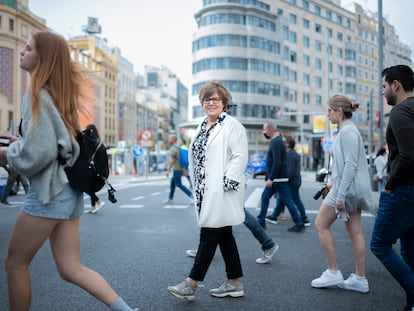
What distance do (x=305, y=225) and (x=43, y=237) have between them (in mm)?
6825

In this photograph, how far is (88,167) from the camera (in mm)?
2705

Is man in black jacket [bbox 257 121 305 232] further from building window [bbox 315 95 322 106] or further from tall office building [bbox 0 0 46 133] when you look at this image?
building window [bbox 315 95 322 106]

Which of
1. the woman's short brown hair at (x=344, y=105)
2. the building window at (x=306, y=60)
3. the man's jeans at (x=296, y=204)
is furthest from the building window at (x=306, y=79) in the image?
the woman's short brown hair at (x=344, y=105)

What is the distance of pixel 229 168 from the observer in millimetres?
3668

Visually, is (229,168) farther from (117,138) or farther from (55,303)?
(117,138)

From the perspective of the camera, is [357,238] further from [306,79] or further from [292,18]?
[292,18]

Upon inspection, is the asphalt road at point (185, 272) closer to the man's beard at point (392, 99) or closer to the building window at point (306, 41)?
the man's beard at point (392, 99)

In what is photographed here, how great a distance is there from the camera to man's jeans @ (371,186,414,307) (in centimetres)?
322

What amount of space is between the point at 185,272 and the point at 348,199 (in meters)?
1.89

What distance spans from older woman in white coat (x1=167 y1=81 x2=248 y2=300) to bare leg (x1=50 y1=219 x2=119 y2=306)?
3.45 feet


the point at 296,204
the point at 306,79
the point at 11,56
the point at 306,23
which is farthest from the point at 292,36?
the point at 296,204

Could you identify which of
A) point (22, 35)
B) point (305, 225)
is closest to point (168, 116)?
point (22, 35)

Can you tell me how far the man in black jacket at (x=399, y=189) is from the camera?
3.18 metres

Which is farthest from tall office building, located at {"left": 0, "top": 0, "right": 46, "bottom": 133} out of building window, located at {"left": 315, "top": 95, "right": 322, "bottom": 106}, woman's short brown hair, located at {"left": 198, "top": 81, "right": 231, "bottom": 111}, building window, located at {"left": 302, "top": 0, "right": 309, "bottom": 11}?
building window, located at {"left": 315, "top": 95, "right": 322, "bottom": 106}
